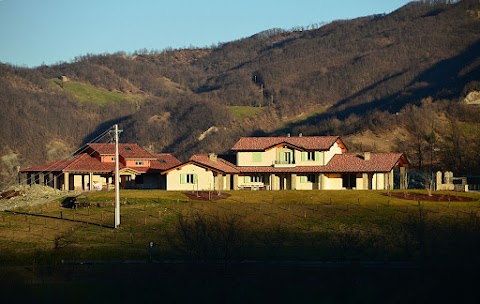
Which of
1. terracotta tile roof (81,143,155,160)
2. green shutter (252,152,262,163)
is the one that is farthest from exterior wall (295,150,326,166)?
terracotta tile roof (81,143,155,160)

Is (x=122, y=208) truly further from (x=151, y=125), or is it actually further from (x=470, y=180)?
(x=151, y=125)

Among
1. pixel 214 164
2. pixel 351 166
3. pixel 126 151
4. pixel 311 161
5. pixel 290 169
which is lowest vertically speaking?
pixel 290 169

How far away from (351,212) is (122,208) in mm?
14088

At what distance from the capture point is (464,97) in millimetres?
137500

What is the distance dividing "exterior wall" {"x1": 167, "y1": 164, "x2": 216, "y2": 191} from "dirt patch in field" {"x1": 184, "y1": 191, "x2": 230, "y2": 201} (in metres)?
3.73

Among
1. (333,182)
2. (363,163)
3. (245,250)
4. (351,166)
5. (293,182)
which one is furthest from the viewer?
(293,182)

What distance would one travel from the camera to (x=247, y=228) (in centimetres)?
5622

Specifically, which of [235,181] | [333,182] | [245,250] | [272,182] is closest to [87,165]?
[235,181]

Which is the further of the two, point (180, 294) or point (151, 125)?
point (151, 125)

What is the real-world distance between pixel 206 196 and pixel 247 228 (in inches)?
473

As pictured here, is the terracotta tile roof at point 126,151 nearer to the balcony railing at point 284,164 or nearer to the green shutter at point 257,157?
the green shutter at point 257,157

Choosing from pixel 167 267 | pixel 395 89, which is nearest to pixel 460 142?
pixel 167 267

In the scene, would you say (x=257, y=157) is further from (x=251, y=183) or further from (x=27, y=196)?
(x=27, y=196)

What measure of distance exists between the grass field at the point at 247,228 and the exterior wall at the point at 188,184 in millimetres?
4317
